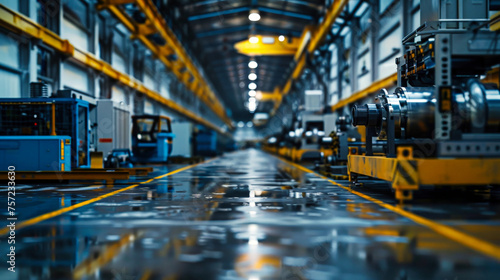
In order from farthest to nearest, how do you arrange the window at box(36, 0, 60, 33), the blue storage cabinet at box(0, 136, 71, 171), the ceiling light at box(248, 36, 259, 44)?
the ceiling light at box(248, 36, 259, 44), the window at box(36, 0, 60, 33), the blue storage cabinet at box(0, 136, 71, 171)

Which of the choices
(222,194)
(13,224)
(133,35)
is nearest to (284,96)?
(133,35)

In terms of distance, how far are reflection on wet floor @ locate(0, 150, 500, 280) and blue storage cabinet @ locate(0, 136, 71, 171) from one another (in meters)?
3.32

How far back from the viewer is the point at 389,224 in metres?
4.18

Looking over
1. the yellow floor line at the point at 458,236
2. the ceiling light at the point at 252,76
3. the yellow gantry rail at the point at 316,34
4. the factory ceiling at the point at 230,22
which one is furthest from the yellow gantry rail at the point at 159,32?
the yellow floor line at the point at 458,236

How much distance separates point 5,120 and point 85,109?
1.80 m

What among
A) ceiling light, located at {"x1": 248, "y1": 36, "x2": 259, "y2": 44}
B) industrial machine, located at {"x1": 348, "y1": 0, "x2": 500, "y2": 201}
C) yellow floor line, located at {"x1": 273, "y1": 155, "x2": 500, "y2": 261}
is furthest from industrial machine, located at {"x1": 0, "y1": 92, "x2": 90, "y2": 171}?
ceiling light, located at {"x1": 248, "y1": 36, "x2": 259, "y2": 44}

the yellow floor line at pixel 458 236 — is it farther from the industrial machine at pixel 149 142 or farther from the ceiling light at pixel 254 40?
the ceiling light at pixel 254 40

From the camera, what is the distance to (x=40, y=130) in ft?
30.7

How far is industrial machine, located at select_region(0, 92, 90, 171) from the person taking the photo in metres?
8.84

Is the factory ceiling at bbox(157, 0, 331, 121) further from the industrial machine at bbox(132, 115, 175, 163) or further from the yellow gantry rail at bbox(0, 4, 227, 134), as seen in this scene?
the industrial machine at bbox(132, 115, 175, 163)

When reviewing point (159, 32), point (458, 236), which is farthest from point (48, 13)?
point (458, 236)

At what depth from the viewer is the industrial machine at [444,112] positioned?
16.9ft

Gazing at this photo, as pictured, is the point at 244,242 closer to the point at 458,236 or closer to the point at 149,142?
the point at 458,236

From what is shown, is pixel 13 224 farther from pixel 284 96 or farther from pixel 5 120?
pixel 284 96
